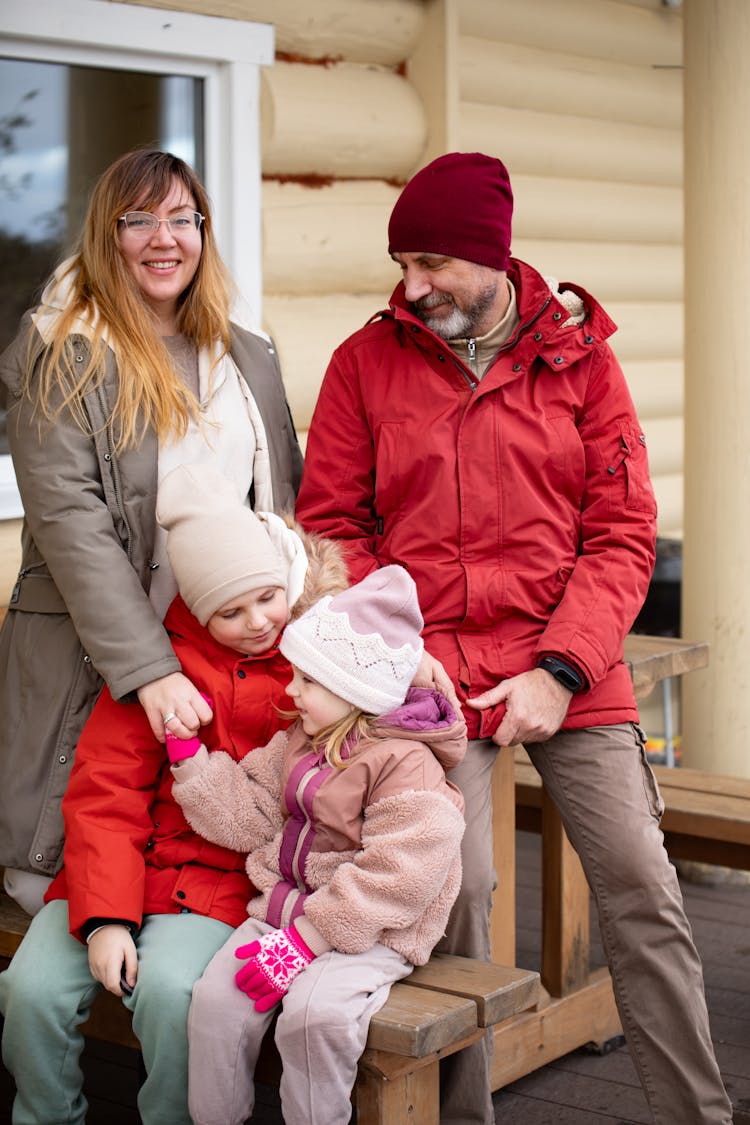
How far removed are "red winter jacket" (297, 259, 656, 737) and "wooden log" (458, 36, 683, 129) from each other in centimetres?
265

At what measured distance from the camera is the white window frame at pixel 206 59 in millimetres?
3984

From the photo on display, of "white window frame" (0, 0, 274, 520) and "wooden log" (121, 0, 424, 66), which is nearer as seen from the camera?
"white window frame" (0, 0, 274, 520)

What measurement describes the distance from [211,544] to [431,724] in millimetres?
510

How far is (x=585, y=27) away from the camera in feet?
19.9

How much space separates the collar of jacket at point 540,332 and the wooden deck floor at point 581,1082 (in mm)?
1696

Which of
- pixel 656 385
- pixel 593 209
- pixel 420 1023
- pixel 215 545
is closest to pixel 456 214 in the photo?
pixel 215 545

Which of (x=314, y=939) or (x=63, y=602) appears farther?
(x=63, y=602)

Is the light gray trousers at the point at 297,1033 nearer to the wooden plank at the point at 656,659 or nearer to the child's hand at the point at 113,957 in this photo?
the child's hand at the point at 113,957

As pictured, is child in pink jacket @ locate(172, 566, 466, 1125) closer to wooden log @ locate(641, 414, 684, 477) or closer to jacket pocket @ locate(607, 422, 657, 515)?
jacket pocket @ locate(607, 422, 657, 515)

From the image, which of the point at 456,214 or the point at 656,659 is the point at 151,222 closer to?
the point at 456,214

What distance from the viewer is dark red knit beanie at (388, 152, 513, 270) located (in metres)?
2.95

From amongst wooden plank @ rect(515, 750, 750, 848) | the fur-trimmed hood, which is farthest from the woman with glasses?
wooden plank @ rect(515, 750, 750, 848)

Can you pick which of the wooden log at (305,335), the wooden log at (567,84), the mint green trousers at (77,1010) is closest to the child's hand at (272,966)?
the mint green trousers at (77,1010)

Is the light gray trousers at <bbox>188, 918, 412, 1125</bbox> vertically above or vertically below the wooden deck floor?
above
